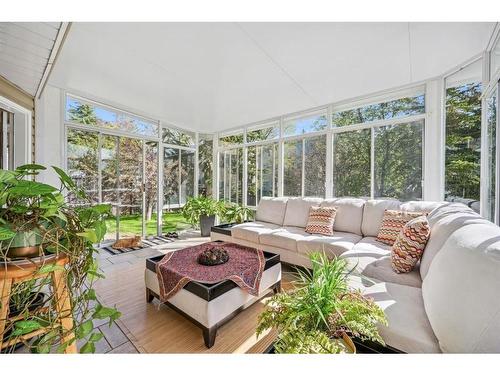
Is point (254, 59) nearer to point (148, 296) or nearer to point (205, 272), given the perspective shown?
point (205, 272)

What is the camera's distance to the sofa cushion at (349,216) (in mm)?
3164

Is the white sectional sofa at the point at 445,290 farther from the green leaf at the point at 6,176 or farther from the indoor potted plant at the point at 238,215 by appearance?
the indoor potted plant at the point at 238,215

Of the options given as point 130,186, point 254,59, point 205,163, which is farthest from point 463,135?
point 130,186

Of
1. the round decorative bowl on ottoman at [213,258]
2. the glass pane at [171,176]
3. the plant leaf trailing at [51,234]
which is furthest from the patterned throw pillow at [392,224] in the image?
the glass pane at [171,176]

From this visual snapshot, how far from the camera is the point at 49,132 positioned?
3.33 meters

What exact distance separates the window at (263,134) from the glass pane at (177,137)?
1.55 meters

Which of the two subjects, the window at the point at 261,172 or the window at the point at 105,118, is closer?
the window at the point at 105,118

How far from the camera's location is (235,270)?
202 centimetres

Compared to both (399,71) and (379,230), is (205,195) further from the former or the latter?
(399,71)

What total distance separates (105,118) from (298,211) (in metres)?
3.80
